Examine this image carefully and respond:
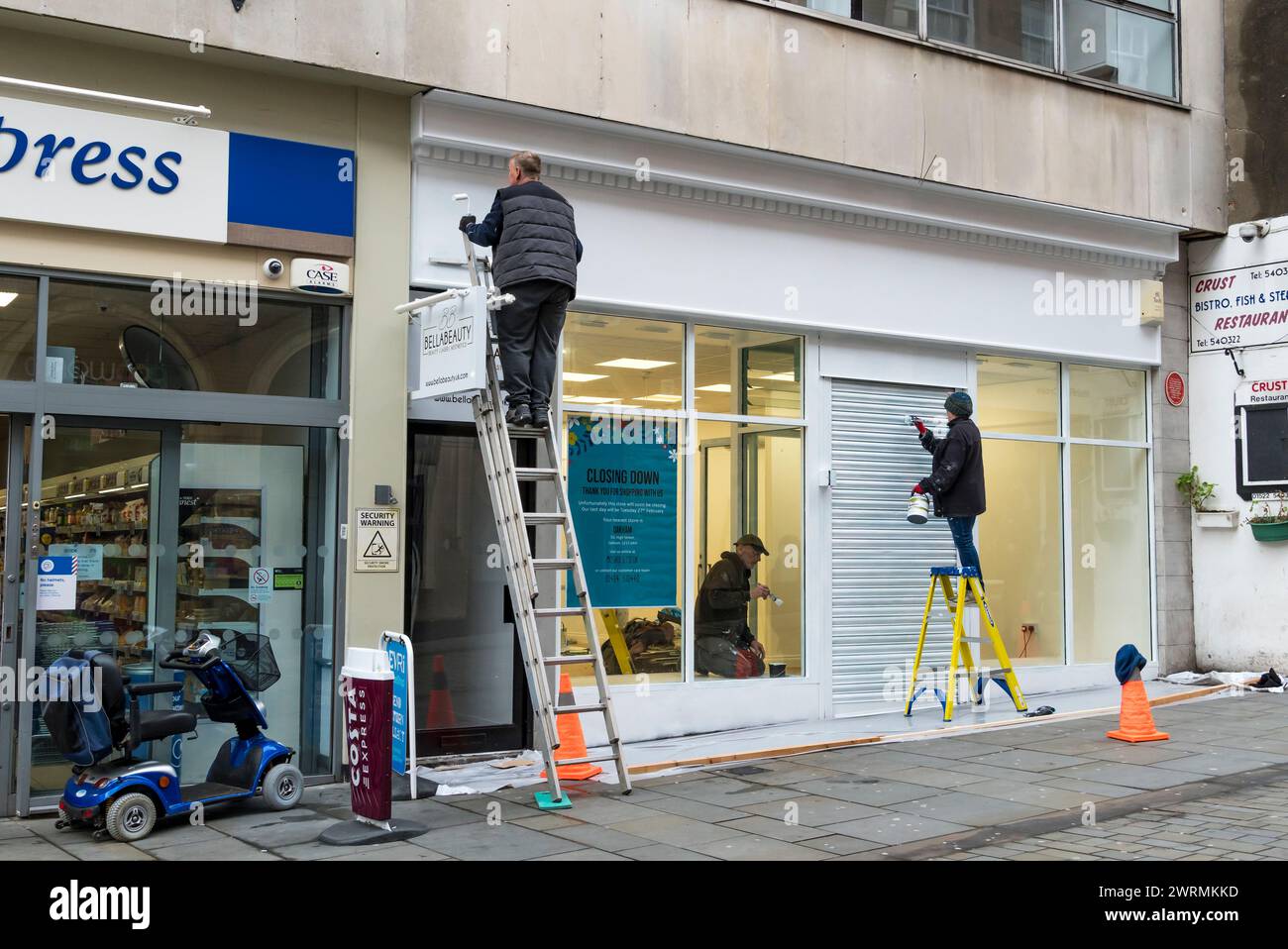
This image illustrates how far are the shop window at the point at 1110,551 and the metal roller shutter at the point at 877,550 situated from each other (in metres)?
2.05

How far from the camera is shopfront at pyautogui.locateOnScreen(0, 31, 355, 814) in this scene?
8.05 meters

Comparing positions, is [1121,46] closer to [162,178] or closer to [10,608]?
[162,178]

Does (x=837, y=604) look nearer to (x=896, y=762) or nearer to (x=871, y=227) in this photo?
(x=896, y=762)

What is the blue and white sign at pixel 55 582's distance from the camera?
26.6 feet

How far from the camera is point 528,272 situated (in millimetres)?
8336

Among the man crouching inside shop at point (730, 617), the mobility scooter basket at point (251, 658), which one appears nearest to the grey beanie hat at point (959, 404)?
the man crouching inside shop at point (730, 617)

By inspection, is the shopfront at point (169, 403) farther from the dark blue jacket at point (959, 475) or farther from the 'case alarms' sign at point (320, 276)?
the dark blue jacket at point (959, 475)

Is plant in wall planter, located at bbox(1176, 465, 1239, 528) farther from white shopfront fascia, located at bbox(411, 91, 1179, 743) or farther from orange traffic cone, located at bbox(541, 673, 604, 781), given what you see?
orange traffic cone, located at bbox(541, 673, 604, 781)

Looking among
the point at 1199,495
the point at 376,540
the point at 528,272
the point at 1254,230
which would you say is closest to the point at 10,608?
the point at 376,540

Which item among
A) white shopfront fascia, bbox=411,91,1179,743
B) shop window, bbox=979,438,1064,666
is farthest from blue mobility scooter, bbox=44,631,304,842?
shop window, bbox=979,438,1064,666
